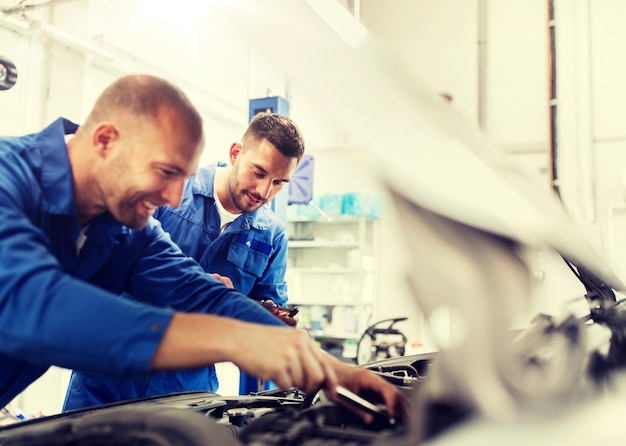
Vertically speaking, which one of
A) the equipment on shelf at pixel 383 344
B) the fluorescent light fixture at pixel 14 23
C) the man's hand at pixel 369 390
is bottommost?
the equipment on shelf at pixel 383 344

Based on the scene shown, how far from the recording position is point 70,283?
0.73 metres

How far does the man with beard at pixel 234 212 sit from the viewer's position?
1.79 meters

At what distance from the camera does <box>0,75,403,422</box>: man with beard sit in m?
0.70

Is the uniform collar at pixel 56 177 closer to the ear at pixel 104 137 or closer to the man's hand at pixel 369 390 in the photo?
the ear at pixel 104 137

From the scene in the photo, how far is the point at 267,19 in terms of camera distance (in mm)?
722

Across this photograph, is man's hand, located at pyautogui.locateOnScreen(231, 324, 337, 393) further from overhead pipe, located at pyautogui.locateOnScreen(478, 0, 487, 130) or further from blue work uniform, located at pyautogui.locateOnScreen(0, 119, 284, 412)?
overhead pipe, located at pyautogui.locateOnScreen(478, 0, 487, 130)

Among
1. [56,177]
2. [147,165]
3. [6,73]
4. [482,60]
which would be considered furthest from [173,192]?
[482,60]

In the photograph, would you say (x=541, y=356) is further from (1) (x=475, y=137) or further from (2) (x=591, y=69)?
(2) (x=591, y=69)

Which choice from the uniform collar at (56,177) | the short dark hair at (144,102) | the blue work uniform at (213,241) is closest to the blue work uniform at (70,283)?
the uniform collar at (56,177)

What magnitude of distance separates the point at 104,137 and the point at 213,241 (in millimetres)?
935

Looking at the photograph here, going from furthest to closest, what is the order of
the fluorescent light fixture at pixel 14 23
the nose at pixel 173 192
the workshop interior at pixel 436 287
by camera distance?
the fluorescent light fixture at pixel 14 23 < the nose at pixel 173 192 < the workshop interior at pixel 436 287

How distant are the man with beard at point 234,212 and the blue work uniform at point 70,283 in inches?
20.3

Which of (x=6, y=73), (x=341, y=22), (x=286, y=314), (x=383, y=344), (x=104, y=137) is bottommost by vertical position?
(x=383, y=344)

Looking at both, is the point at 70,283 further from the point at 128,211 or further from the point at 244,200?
the point at 244,200
